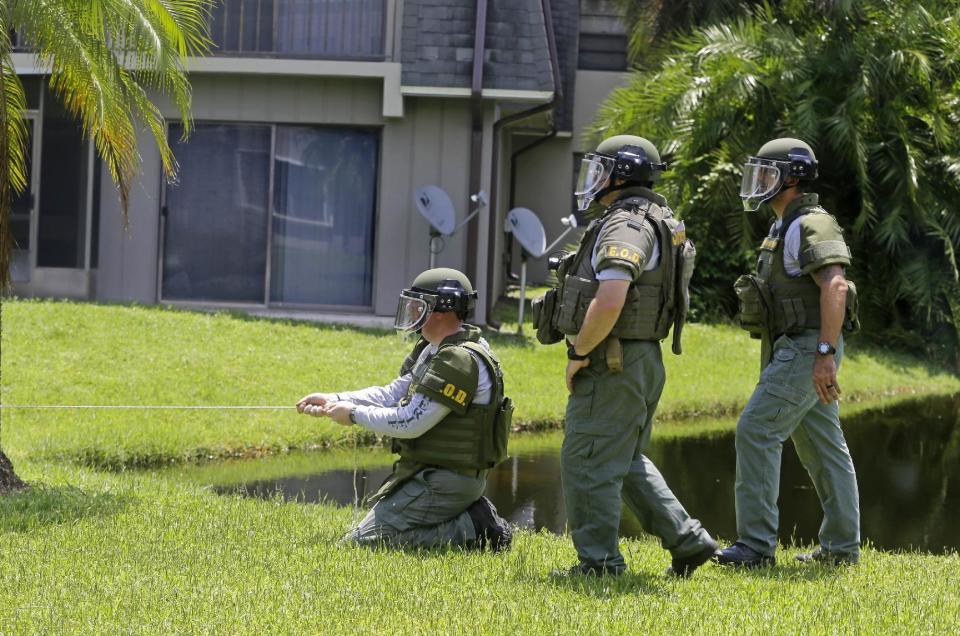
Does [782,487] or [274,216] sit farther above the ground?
[274,216]

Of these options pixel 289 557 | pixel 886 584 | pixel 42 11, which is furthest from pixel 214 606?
pixel 42 11

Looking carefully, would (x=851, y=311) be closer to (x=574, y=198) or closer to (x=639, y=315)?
(x=639, y=315)

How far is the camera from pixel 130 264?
1689cm

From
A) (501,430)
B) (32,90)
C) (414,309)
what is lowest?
(501,430)

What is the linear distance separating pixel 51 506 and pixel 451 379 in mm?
2507

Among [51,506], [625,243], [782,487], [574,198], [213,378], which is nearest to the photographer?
[625,243]

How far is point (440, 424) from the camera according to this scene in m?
6.26

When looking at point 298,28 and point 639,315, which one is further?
point 298,28

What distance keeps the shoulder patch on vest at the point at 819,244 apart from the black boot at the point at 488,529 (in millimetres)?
1916

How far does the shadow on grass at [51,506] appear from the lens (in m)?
6.59

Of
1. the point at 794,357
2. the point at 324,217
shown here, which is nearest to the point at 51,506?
the point at 794,357

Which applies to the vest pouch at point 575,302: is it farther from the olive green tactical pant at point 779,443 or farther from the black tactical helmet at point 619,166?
the olive green tactical pant at point 779,443

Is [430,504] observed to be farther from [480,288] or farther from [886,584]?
[480,288]

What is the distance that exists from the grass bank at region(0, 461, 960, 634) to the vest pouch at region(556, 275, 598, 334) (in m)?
1.07
